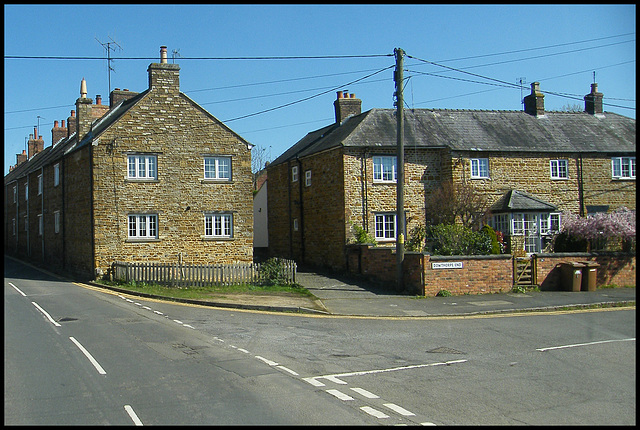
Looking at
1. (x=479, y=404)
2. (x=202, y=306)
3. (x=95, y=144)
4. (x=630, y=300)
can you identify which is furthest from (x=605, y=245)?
(x=95, y=144)

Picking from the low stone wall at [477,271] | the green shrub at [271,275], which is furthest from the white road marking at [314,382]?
the green shrub at [271,275]

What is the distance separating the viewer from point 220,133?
96.6 ft

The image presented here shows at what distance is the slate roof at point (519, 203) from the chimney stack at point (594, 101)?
385 inches

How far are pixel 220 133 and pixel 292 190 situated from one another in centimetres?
713

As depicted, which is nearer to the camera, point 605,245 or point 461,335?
point 461,335

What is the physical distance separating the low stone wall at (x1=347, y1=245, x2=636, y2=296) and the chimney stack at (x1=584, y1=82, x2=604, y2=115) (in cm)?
1506

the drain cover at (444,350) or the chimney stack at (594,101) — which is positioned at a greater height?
the chimney stack at (594,101)

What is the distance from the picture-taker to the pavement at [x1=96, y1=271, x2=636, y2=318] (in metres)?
18.8

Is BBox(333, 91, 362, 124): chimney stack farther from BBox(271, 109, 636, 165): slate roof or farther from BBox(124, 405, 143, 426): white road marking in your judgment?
BBox(124, 405, 143, 426): white road marking

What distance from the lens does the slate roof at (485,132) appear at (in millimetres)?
30547

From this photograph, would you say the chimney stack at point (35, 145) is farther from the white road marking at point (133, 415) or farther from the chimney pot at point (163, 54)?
the white road marking at point (133, 415)

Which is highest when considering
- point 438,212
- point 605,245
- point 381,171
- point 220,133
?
point 220,133

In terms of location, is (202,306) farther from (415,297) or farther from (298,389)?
(298,389)

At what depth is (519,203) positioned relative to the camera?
3011 cm
